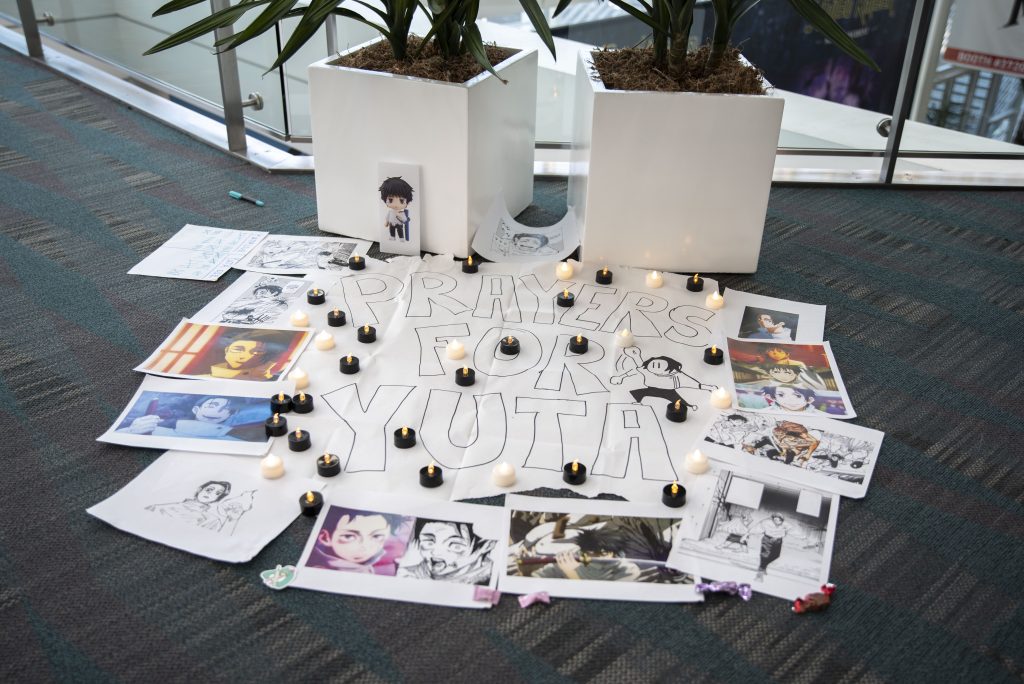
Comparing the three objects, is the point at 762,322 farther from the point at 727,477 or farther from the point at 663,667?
the point at 663,667

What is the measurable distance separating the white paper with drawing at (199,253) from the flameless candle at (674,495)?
1198 mm

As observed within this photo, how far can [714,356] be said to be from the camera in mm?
1805

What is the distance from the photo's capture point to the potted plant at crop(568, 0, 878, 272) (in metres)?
1.97

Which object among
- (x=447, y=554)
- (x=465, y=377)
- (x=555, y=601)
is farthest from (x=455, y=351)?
(x=555, y=601)

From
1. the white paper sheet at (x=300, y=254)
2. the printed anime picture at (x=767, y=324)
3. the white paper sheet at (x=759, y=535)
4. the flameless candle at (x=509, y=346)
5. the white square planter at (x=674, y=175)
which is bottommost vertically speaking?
the white paper sheet at (x=759, y=535)

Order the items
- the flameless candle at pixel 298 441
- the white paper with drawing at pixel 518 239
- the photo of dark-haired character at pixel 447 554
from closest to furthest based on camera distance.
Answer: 1. the photo of dark-haired character at pixel 447 554
2. the flameless candle at pixel 298 441
3. the white paper with drawing at pixel 518 239

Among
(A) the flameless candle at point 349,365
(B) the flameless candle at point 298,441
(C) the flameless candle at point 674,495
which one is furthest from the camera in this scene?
(A) the flameless candle at point 349,365

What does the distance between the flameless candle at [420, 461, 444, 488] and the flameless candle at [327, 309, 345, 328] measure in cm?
54

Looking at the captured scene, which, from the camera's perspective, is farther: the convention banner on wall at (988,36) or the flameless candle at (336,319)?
the convention banner on wall at (988,36)

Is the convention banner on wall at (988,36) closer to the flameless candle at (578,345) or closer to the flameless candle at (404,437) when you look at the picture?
the flameless candle at (578,345)

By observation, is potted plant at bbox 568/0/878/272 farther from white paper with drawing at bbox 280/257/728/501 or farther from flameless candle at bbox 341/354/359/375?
flameless candle at bbox 341/354/359/375

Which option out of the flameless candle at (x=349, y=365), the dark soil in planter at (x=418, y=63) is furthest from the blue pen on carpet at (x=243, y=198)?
the flameless candle at (x=349, y=365)

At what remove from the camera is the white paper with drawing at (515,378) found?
1529 millimetres

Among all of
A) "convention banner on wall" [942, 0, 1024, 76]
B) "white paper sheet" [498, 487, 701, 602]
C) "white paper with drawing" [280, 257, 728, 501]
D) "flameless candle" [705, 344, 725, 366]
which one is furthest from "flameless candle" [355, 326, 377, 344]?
"convention banner on wall" [942, 0, 1024, 76]
